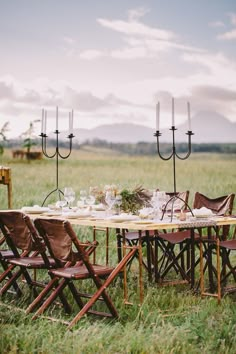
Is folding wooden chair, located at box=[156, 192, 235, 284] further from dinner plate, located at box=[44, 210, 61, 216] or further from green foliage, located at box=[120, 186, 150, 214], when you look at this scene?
dinner plate, located at box=[44, 210, 61, 216]

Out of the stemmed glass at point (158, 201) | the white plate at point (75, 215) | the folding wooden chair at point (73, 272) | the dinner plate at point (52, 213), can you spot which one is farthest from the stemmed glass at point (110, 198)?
the folding wooden chair at point (73, 272)

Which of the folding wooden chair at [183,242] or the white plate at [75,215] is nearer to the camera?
the white plate at [75,215]

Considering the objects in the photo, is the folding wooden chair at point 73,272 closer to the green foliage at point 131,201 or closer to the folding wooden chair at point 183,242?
the green foliage at point 131,201

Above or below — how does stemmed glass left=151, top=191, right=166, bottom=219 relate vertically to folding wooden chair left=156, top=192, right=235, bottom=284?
above

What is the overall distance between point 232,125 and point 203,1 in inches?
111

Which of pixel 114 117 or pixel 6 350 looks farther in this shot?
pixel 114 117

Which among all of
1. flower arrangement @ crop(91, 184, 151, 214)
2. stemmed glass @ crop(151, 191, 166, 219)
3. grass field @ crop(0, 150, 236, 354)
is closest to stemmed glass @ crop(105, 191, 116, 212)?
flower arrangement @ crop(91, 184, 151, 214)

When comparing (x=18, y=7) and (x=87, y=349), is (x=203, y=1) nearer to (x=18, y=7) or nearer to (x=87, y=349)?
(x=18, y=7)

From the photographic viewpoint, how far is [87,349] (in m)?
4.74

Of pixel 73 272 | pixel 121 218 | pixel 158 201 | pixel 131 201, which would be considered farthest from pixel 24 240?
pixel 158 201

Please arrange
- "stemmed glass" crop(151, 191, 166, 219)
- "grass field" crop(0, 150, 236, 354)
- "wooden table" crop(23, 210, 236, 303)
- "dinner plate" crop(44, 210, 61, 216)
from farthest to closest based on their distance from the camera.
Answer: "dinner plate" crop(44, 210, 61, 216), "stemmed glass" crop(151, 191, 166, 219), "wooden table" crop(23, 210, 236, 303), "grass field" crop(0, 150, 236, 354)

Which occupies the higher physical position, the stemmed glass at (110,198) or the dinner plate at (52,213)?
the stemmed glass at (110,198)

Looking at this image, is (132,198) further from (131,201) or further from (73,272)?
(73,272)

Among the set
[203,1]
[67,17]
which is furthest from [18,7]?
[203,1]
